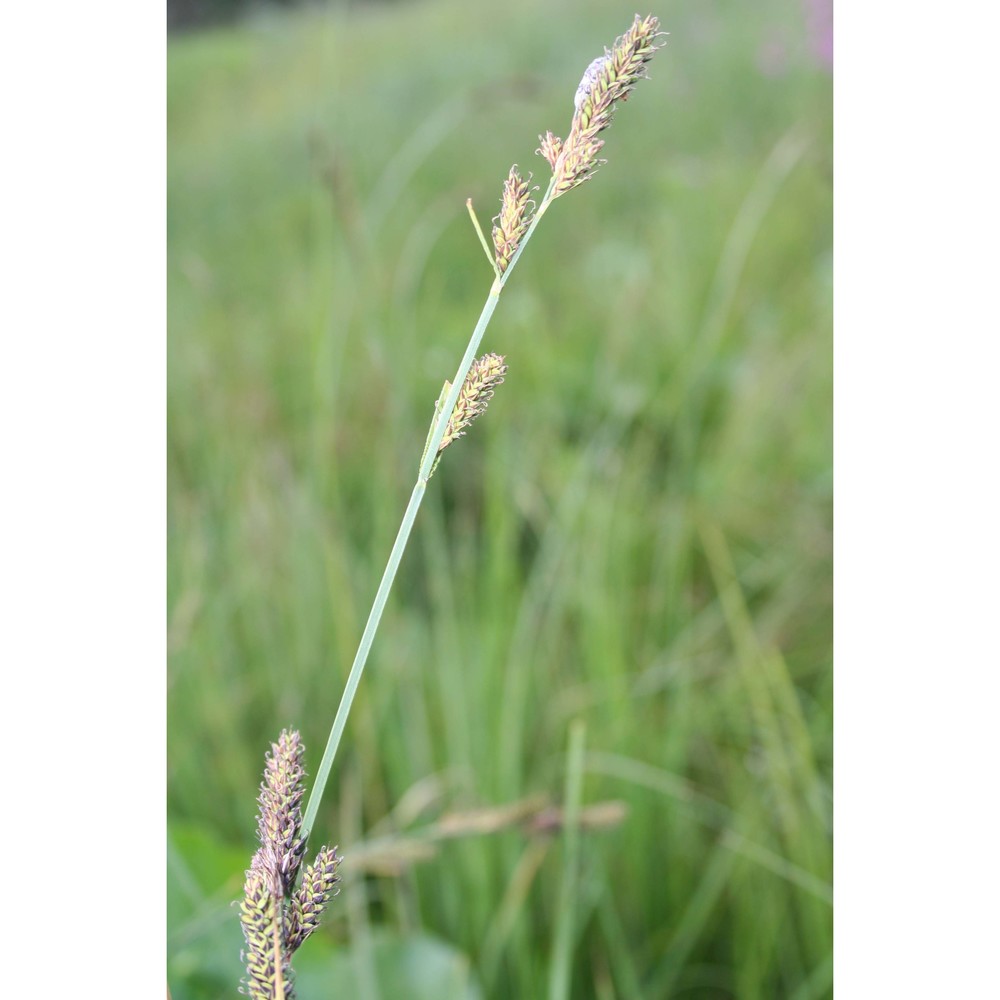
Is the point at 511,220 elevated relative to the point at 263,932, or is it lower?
elevated

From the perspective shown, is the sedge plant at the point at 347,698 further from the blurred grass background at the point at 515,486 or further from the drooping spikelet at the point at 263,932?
the blurred grass background at the point at 515,486

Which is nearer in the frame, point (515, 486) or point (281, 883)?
point (281, 883)

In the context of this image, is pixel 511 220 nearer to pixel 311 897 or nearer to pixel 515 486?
pixel 311 897

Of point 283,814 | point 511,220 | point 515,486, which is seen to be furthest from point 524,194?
point 515,486

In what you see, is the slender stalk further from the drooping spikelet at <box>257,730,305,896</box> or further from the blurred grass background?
the blurred grass background
